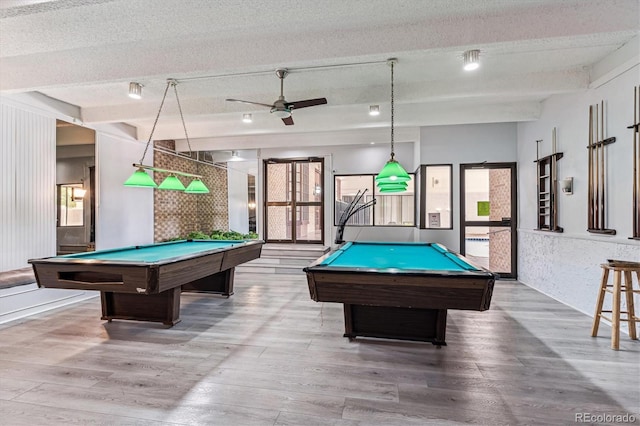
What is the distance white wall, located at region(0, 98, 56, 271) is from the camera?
402 cm

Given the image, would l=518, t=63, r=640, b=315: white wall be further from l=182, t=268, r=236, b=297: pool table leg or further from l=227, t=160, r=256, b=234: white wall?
l=227, t=160, r=256, b=234: white wall

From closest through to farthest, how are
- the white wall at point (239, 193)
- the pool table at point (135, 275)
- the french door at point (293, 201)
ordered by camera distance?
the pool table at point (135, 275) → the french door at point (293, 201) → the white wall at point (239, 193)

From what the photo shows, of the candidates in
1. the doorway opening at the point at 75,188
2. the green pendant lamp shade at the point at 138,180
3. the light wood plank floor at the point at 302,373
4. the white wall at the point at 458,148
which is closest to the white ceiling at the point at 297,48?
the doorway opening at the point at 75,188

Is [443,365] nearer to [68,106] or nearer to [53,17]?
[53,17]

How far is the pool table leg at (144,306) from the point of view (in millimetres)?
3674

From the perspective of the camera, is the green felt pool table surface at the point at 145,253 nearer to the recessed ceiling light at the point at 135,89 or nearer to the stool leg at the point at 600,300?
the recessed ceiling light at the point at 135,89

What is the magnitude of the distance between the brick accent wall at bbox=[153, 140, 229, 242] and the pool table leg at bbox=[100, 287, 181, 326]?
10.4 feet

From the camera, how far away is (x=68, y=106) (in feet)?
16.0

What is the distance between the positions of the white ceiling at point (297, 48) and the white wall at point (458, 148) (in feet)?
3.96

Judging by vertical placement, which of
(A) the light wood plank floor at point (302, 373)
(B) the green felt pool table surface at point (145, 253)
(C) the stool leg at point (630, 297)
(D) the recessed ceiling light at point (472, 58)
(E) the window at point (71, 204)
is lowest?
(A) the light wood plank floor at point (302, 373)

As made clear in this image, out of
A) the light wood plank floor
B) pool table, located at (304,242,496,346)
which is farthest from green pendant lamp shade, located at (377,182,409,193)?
the light wood plank floor

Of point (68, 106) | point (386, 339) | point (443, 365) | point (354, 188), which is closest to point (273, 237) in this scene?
point (354, 188)

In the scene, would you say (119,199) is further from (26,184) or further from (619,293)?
(619,293)

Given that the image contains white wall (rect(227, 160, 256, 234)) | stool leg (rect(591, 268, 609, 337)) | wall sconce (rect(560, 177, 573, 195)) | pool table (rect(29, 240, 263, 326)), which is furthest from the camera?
white wall (rect(227, 160, 256, 234))
